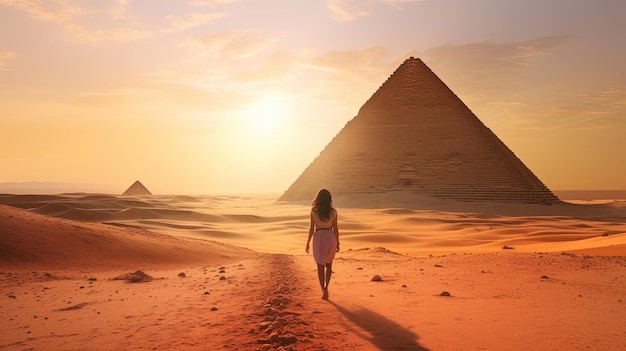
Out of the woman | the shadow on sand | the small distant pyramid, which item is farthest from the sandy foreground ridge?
the small distant pyramid

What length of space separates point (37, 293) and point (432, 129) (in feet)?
97.8

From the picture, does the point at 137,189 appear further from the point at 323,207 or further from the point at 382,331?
the point at 382,331

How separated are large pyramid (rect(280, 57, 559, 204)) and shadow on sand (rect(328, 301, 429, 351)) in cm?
2769

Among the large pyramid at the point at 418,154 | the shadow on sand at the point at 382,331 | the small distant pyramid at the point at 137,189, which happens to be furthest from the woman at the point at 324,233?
the small distant pyramid at the point at 137,189

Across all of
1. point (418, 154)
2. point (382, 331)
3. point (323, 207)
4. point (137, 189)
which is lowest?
point (382, 331)

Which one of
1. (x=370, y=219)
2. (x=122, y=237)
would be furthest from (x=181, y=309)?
(x=370, y=219)

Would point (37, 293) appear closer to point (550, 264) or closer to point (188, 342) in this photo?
point (188, 342)

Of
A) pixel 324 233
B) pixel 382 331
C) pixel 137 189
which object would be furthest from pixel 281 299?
pixel 137 189

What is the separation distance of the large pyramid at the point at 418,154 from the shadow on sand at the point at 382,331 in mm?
27689

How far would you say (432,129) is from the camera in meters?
33.0

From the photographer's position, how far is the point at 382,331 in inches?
146

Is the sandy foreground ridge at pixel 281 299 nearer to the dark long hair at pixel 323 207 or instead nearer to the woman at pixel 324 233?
the woman at pixel 324 233

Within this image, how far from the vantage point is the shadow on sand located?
3340 mm

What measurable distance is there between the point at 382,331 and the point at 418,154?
97.1 ft
